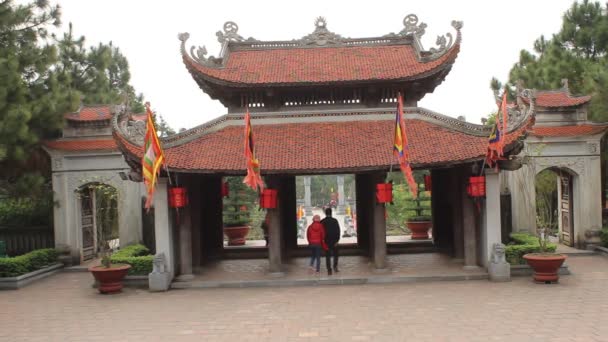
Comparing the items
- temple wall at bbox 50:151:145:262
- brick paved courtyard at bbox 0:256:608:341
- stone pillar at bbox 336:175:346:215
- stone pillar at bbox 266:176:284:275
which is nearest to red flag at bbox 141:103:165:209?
brick paved courtyard at bbox 0:256:608:341

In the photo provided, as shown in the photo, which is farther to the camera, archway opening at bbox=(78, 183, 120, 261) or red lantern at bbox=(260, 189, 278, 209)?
archway opening at bbox=(78, 183, 120, 261)

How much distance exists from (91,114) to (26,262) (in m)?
5.21

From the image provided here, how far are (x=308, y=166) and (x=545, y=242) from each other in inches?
218

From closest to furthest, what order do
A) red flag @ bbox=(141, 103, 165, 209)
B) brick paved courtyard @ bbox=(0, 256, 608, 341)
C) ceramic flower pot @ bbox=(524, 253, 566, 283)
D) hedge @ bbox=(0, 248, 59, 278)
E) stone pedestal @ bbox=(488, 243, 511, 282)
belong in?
→ brick paved courtyard @ bbox=(0, 256, 608, 341)
red flag @ bbox=(141, 103, 165, 209)
ceramic flower pot @ bbox=(524, 253, 566, 283)
stone pedestal @ bbox=(488, 243, 511, 282)
hedge @ bbox=(0, 248, 59, 278)

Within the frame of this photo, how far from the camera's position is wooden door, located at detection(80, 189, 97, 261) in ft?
52.0

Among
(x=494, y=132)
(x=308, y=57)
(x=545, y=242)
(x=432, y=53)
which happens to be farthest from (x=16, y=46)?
(x=545, y=242)

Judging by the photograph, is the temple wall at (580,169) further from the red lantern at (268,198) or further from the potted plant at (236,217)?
the potted plant at (236,217)

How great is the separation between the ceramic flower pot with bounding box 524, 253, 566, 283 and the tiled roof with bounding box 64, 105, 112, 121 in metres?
12.0

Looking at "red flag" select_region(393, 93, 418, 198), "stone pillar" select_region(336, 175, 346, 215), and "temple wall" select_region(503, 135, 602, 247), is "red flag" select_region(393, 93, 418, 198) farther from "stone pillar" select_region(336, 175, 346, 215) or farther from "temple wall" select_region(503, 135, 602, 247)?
"stone pillar" select_region(336, 175, 346, 215)

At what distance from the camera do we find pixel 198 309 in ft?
30.9

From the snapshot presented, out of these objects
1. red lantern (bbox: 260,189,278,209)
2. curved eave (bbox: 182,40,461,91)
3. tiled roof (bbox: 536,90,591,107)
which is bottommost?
red lantern (bbox: 260,189,278,209)

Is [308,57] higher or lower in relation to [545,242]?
higher

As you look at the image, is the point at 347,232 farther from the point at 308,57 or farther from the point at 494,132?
the point at 494,132

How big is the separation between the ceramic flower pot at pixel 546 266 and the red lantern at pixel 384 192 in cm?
319
